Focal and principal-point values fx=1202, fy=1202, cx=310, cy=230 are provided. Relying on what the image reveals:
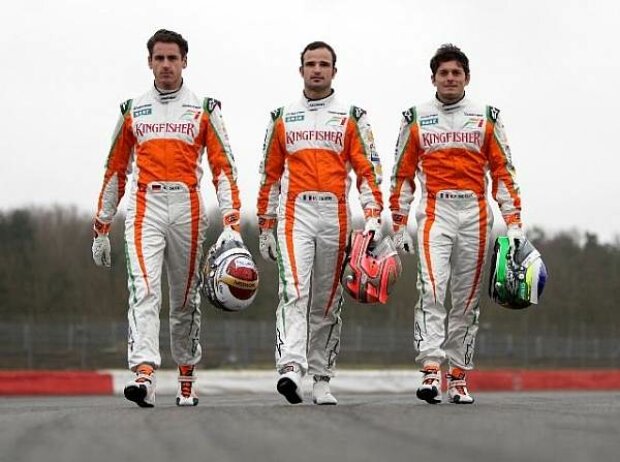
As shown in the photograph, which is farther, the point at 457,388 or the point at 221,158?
the point at 457,388

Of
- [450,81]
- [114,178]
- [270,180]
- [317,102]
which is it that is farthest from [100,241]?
[450,81]

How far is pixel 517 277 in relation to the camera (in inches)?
333

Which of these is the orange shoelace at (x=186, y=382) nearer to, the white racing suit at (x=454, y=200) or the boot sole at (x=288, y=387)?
the boot sole at (x=288, y=387)

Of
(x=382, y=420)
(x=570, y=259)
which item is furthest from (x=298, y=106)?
(x=570, y=259)

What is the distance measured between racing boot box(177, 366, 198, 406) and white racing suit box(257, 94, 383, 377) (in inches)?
34.2

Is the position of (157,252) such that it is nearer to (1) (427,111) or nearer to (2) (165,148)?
(2) (165,148)

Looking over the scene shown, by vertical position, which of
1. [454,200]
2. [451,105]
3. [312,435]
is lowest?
[312,435]

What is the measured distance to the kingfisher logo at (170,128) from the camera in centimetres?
847

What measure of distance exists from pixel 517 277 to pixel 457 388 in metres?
0.99

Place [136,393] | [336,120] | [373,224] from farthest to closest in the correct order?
[336,120], [373,224], [136,393]

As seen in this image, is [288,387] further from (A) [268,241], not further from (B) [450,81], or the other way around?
(B) [450,81]

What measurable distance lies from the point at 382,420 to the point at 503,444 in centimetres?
118

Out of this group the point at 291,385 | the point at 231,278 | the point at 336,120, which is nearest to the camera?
the point at 291,385

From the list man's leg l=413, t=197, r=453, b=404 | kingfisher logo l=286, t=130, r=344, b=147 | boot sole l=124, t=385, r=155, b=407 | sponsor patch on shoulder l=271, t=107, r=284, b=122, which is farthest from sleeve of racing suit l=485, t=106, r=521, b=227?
boot sole l=124, t=385, r=155, b=407
